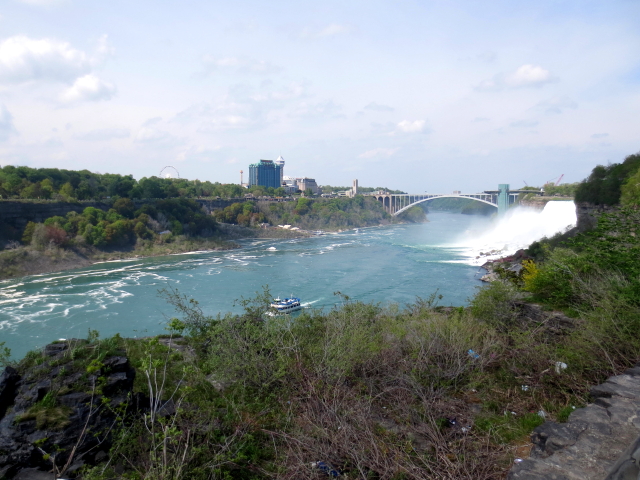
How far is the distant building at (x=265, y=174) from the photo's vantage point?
289 ft

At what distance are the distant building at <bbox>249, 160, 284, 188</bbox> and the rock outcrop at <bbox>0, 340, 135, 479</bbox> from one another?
279 ft

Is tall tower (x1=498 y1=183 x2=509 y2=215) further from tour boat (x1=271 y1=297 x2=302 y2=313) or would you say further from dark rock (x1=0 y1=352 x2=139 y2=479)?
dark rock (x1=0 y1=352 x2=139 y2=479)

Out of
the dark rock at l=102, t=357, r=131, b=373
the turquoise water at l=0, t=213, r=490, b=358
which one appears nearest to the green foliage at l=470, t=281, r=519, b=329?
the turquoise water at l=0, t=213, r=490, b=358

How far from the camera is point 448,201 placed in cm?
9800

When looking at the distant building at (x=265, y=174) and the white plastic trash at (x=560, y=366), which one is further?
the distant building at (x=265, y=174)

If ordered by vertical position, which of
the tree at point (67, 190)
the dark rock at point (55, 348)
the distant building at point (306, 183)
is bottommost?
the dark rock at point (55, 348)

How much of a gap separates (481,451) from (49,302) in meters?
17.4

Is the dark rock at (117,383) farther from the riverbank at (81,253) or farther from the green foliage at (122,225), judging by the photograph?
the green foliage at (122,225)

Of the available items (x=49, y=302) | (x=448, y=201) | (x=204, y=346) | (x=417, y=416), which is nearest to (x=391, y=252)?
(x=49, y=302)

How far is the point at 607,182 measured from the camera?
1666 cm

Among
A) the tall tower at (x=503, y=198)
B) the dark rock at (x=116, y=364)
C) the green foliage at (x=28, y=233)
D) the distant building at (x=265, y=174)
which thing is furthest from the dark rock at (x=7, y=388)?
the distant building at (x=265, y=174)

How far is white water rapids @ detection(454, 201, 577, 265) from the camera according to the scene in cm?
2578

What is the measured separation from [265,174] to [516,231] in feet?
205

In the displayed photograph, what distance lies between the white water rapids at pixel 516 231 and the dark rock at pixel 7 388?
22.6 m
